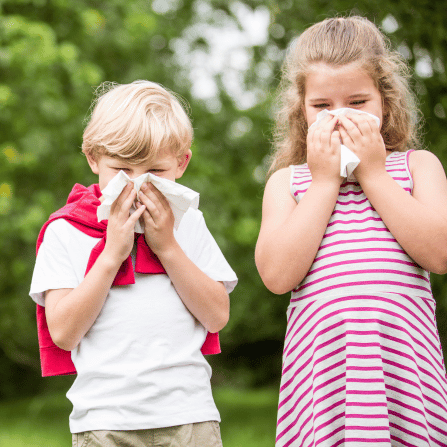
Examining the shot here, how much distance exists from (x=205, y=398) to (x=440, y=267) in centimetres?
90

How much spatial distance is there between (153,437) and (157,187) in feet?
2.74

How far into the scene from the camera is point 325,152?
213 centimetres

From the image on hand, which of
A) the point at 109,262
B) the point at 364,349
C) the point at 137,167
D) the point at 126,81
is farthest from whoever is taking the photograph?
the point at 126,81

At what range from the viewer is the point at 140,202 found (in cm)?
216

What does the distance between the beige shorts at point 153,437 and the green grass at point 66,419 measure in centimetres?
619

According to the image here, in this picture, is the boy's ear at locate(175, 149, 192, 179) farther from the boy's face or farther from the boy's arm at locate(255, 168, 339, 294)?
the boy's arm at locate(255, 168, 339, 294)

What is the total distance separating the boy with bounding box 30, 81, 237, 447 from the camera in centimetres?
202

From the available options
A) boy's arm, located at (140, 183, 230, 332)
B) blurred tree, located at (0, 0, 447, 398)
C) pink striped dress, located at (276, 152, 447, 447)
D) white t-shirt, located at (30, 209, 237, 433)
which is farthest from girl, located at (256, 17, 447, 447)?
blurred tree, located at (0, 0, 447, 398)

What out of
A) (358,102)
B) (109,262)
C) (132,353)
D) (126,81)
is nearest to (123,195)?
(109,262)

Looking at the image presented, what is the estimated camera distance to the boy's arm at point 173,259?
2137 millimetres

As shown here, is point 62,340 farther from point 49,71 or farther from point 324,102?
point 49,71

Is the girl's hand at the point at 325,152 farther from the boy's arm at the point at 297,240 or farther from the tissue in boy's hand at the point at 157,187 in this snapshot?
the tissue in boy's hand at the point at 157,187

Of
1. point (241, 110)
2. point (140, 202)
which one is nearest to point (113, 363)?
point (140, 202)

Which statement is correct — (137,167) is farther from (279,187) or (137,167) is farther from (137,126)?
(279,187)
